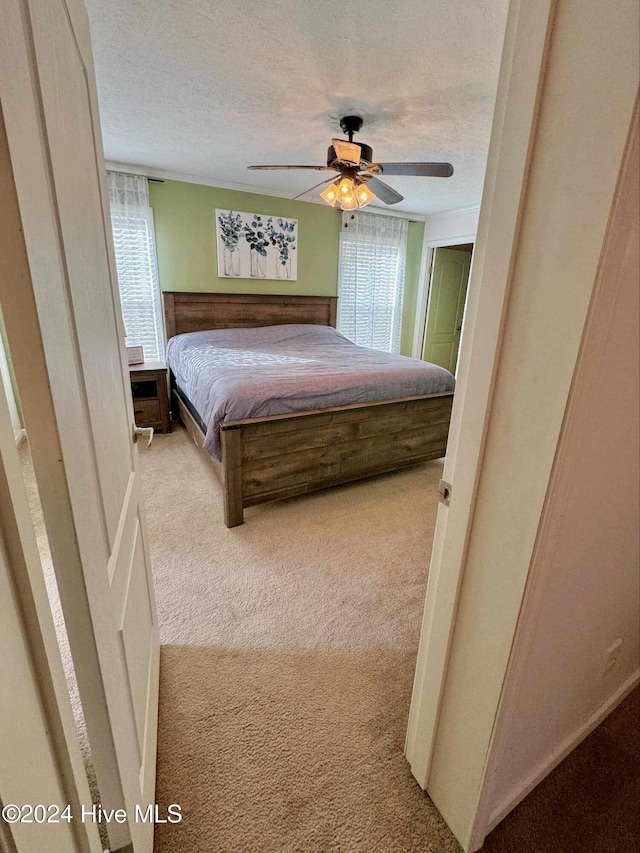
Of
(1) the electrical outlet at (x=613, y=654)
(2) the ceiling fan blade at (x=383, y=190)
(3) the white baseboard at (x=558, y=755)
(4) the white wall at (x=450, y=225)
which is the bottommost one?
(3) the white baseboard at (x=558, y=755)

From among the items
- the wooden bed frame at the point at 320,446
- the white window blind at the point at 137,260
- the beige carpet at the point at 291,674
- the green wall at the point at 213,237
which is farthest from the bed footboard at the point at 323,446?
the green wall at the point at 213,237

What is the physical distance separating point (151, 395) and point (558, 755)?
3.59 metres

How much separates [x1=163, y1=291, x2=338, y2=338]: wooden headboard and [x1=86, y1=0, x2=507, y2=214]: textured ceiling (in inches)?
50.2

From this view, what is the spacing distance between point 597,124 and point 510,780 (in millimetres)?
1462

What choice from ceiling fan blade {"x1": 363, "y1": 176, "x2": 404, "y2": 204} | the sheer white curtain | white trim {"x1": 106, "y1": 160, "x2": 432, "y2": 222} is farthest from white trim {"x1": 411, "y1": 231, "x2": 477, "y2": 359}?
ceiling fan blade {"x1": 363, "y1": 176, "x2": 404, "y2": 204}

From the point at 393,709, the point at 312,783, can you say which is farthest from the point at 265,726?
the point at 393,709

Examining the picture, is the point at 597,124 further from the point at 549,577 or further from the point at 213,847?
the point at 213,847

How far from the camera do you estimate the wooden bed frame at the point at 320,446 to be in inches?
87.7

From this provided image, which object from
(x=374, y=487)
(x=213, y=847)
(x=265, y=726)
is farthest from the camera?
(x=374, y=487)

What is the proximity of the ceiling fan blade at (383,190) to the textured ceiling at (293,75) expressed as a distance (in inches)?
12.4

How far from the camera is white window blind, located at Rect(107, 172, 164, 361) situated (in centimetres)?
348

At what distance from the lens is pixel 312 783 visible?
1.13 meters

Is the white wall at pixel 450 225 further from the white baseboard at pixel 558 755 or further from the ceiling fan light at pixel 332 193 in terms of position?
the white baseboard at pixel 558 755

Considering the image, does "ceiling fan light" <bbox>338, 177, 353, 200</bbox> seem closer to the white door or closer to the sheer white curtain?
the white door
